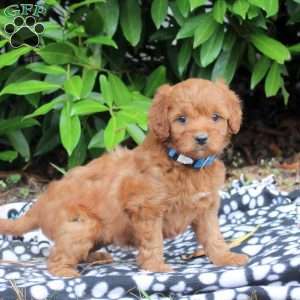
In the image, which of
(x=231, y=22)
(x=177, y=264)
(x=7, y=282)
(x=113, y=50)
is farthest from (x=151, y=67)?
(x=7, y=282)

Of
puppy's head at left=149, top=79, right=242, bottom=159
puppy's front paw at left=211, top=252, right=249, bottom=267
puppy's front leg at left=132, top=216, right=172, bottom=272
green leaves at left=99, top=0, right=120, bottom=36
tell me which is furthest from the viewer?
green leaves at left=99, top=0, right=120, bottom=36

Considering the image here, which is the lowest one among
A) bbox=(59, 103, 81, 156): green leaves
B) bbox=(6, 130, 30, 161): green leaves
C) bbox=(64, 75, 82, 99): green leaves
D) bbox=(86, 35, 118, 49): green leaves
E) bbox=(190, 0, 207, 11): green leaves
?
bbox=(6, 130, 30, 161): green leaves

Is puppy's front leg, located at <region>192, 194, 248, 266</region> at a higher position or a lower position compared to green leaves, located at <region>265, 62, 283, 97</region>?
lower

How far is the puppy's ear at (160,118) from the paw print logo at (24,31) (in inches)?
92.4

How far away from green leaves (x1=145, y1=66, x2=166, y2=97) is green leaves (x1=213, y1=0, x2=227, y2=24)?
2.27 ft

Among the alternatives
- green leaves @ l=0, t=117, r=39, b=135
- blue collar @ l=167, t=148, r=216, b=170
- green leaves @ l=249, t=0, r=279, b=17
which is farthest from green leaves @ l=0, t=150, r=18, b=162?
blue collar @ l=167, t=148, r=216, b=170

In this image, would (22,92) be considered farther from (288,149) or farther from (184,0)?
(288,149)

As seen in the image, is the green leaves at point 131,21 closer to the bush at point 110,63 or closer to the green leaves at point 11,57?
the bush at point 110,63

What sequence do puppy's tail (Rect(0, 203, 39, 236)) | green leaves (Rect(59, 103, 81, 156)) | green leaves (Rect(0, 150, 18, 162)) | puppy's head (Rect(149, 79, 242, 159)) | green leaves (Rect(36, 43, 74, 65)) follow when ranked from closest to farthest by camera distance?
puppy's head (Rect(149, 79, 242, 159)), puppy's tail (Rect(0, 203, 39, 236)), green leaves (Rect(59, 103, 81, 156)), green leaves (Rect(36, 43, 74, 65)), green leaves (Rect(0, 150, 18, 162))

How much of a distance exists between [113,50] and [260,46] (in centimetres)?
128

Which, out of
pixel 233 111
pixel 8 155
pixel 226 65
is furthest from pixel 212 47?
pixel 233 111

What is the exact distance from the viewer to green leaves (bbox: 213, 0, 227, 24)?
6.32m

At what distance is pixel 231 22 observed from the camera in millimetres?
6668

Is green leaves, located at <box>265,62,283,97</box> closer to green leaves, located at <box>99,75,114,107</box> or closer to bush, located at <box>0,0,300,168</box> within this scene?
bush, located at <box>0,0,300,168</box>
